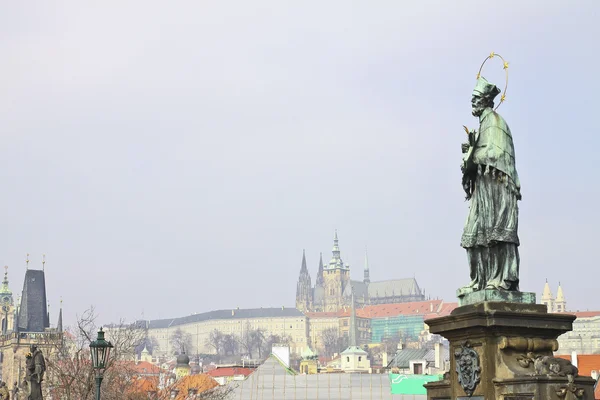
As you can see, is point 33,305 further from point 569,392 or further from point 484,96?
point 569,392

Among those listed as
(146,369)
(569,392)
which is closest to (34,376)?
(569,392)

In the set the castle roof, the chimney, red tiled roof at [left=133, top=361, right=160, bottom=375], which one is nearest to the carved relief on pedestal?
red tiled roof at [left=133, top=361, right=160, bottom=375]

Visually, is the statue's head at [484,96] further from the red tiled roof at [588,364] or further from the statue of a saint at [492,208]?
the red tiled roof at [588,364]

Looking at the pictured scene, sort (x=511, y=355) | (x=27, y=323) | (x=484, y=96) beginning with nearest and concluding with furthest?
(x=511, y=355)
(x=484, y=96)
(x=27, y=323)

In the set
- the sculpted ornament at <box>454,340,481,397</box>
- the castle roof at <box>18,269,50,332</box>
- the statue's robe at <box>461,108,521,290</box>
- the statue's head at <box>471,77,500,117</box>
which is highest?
the castle roof at <box>18,269,50,332</box>

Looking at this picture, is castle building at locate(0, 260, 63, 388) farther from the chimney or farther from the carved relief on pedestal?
the carved relief on pedestal

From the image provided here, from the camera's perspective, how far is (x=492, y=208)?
36.3ft

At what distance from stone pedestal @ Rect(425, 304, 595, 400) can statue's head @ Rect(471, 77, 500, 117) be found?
2.38m

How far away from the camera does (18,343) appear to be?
109m

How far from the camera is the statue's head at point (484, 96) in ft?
37.9

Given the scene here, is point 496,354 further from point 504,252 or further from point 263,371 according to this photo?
point 263,371

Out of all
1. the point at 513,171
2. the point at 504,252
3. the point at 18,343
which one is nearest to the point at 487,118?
the point at 513,171

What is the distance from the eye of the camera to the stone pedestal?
9.91m

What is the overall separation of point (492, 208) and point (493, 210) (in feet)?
0.09
